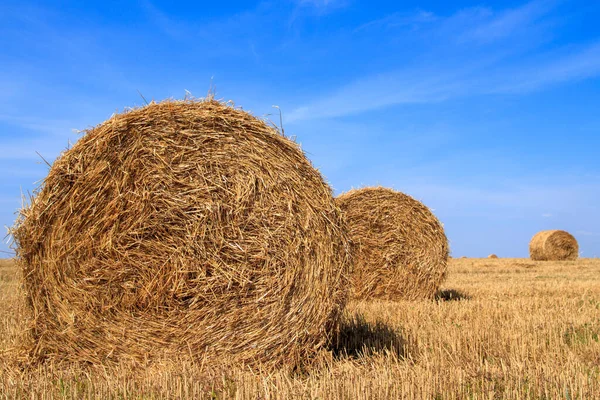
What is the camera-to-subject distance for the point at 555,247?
21.5 meters

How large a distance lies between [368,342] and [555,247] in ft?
60.4

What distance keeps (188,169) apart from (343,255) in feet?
5.09

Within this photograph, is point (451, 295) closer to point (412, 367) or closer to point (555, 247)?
point (412, 367)

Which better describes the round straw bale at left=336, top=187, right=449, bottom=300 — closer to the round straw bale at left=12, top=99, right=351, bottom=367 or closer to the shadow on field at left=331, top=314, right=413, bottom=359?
the shadow on field at left=331, top=314, right=413, bottom=359

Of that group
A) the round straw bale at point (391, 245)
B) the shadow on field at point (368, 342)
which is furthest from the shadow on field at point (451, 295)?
the shadow on field at point (368, 342)

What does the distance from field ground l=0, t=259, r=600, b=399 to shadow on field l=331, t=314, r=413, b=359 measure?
12mm

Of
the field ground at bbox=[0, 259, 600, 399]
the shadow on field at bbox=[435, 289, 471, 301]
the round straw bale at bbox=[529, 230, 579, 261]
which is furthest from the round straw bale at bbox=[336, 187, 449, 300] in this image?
the round straw bale at bbox=[529, 230, 579, 261]

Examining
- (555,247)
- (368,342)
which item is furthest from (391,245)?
(555,247)

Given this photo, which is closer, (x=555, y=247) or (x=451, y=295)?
(x=451, y=295)

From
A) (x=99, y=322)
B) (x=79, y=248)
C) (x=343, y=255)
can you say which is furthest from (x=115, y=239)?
(x=343, y=255)

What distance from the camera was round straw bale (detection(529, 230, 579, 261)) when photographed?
21.3m

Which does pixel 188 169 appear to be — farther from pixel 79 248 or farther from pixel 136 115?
pixel 79 248

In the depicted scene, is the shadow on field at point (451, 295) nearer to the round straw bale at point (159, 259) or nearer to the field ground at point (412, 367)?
the field ground at point (412, 367)

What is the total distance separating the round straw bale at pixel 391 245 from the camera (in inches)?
355
